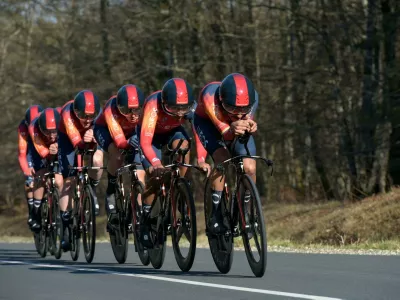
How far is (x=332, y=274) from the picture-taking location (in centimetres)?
946

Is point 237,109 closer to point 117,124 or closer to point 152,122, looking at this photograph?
point 152,122

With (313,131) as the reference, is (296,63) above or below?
above

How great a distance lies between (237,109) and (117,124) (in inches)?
136

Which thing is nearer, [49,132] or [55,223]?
[55,223]

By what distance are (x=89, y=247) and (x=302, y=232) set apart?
367 inches

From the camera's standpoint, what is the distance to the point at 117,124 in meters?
12.8

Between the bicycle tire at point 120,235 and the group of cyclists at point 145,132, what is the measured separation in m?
0.15

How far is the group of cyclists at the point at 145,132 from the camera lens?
31.8 feet

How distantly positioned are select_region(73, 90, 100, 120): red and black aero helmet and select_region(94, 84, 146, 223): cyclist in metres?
0.35

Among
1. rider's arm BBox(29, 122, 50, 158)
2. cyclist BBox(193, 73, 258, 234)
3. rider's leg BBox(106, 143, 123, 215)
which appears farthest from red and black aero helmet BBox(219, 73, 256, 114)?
rider's arm BBox(29, 122, 50, 158)

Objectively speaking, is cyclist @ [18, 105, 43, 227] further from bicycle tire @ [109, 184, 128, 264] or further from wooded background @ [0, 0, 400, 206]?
wooded background @ [0, 0, 400, 206]

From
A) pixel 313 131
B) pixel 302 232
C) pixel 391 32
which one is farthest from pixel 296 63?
pixel 302 232

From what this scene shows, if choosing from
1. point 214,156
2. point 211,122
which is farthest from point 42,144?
point 214,156

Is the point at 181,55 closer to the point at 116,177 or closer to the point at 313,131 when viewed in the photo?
the point at 313,131
